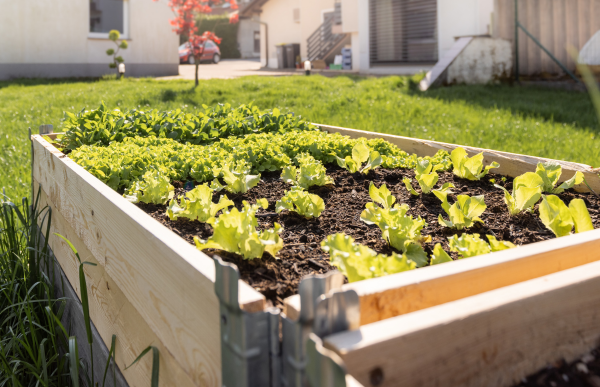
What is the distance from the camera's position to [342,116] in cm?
656

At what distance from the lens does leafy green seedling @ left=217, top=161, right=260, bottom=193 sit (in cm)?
227

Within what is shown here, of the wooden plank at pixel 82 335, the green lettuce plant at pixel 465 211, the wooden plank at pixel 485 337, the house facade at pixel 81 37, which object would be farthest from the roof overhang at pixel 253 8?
the wooden plank at pixel 485 337

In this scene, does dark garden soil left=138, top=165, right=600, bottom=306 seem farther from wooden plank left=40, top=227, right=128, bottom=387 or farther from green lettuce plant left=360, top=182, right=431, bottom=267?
wooden plank left=40, top=227, right=128, bottom=387

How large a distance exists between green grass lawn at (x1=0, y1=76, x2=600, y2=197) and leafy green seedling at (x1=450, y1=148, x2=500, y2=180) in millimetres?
2004

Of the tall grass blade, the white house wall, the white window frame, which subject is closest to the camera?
the tall grass blade

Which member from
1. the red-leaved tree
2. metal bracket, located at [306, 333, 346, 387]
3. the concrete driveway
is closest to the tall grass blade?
metal bracket, located at [306, 333, 346, 387]

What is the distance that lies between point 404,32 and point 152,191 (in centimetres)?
1747

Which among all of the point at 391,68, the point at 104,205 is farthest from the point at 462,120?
the point at 391,68

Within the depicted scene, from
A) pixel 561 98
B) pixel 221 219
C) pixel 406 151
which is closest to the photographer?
pixel 221 219

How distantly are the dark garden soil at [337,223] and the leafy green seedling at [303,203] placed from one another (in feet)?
0.13

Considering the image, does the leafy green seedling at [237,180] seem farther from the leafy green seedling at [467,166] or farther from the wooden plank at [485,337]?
the wooden plank at [485,337]

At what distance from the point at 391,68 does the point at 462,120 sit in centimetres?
1049

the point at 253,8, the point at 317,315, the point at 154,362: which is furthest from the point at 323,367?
the point at 253,8

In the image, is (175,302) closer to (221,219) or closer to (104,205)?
(221,219)
